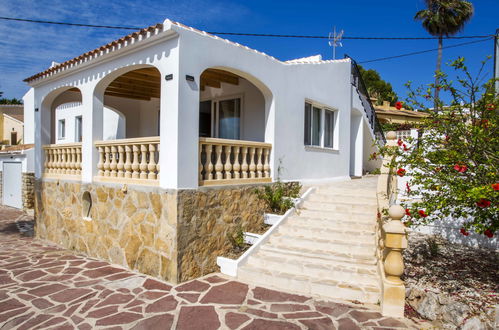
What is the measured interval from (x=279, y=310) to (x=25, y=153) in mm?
16782

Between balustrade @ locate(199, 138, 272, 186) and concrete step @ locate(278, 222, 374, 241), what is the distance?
4.63 feet

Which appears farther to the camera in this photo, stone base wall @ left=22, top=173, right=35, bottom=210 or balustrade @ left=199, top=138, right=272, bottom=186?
stone base wall @ left=22, top=173, right=35, bottom=210

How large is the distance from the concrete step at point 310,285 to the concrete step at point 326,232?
1358 mm

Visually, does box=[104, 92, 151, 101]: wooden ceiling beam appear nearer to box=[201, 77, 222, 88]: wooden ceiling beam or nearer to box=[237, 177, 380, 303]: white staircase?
box=[201, 77, 222, 88]: wooden ceiling beam

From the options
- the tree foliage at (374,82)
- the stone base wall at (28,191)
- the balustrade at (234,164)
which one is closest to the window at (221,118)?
the balustrade at (234,164)

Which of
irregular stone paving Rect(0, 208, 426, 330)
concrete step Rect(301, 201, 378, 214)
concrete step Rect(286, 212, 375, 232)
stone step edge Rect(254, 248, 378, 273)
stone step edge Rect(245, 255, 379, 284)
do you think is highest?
concrete step Rect(301, 201, 378, 214)

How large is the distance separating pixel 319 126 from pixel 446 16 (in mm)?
24444

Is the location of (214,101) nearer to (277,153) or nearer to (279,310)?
(277,153)

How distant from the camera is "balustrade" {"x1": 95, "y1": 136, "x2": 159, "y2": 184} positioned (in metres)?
6.56

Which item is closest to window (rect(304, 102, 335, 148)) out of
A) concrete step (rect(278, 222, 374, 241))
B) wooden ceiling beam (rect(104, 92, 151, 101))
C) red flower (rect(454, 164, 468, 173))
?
concrete step (rect(278, 222, 374, 241))

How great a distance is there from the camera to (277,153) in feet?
27.7

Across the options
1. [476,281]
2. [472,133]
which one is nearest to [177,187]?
[472,133]

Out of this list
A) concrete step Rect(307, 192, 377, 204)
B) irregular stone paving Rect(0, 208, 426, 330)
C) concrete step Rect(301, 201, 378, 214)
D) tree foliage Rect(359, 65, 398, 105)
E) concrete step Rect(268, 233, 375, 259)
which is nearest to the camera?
irregular stone paving Rect(0, 208, 426, 330)

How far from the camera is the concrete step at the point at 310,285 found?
5.22 m
